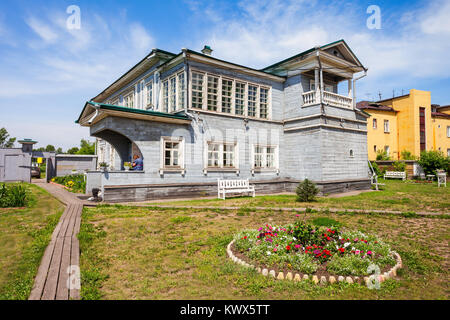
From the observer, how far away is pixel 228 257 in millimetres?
5348

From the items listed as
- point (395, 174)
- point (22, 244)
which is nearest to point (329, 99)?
point (395, 174)

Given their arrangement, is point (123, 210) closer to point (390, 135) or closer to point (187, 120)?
point (187, 120)

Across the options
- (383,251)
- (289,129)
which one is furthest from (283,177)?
(383,251)

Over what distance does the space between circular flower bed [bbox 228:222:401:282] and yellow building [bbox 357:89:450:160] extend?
3438cm

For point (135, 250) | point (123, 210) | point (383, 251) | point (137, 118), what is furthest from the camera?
point (137, 118)

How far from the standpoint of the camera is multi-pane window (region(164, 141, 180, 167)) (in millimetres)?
14500

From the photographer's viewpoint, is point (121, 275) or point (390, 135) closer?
point (121, 275)

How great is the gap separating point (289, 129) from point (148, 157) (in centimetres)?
963

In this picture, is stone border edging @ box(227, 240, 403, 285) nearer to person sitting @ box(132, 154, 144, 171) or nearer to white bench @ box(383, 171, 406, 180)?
person sitting @ box(132, 154, 144, 171)

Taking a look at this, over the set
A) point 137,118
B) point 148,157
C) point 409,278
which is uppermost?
point 137,118

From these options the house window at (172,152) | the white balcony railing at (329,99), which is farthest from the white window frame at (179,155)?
the white balcony railing at (329,99)

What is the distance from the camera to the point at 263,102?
60.0 feet

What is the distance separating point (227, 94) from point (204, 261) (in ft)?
42.3

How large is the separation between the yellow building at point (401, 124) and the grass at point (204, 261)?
31.0 m
